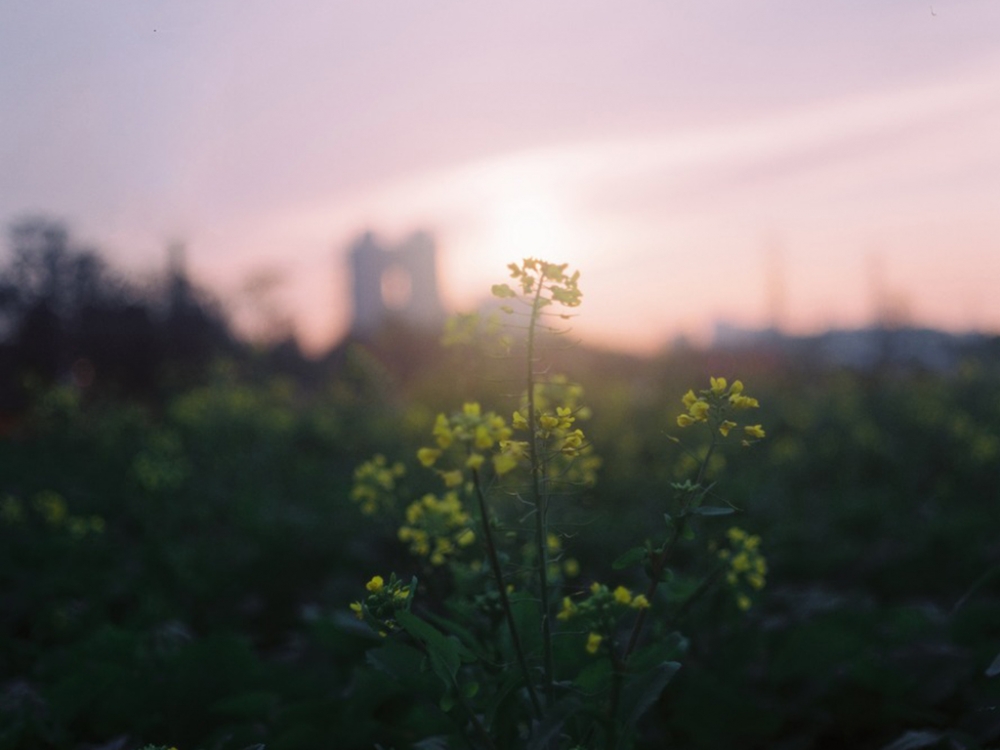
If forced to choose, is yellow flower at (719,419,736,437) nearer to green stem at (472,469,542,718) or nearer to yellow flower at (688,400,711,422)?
yellow flower at (688,400,711,422)

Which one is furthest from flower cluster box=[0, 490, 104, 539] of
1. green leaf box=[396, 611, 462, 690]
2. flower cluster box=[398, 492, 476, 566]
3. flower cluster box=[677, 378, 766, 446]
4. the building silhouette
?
the building silhouette

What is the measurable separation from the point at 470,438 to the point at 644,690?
55cm

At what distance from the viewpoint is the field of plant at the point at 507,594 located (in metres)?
1.62

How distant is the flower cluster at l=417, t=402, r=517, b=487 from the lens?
55.8 inches

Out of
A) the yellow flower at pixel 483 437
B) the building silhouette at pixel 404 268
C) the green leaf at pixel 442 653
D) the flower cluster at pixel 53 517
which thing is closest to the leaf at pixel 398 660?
the green leaf at pixel 442 653

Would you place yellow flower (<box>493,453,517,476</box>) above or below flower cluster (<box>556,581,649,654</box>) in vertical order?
above

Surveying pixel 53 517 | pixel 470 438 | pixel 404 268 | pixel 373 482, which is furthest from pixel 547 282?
pixel 404 268

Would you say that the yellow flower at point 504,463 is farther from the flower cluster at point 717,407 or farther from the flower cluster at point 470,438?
the flower cluster at point 717,407

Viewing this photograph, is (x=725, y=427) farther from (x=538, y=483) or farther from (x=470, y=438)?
(x=470, y=438)

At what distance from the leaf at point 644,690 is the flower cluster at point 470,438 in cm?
46

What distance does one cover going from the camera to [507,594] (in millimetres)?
1690

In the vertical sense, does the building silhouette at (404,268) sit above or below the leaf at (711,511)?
above

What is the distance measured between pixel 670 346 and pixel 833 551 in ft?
32.5

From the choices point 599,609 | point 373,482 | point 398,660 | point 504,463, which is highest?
point 504,463
